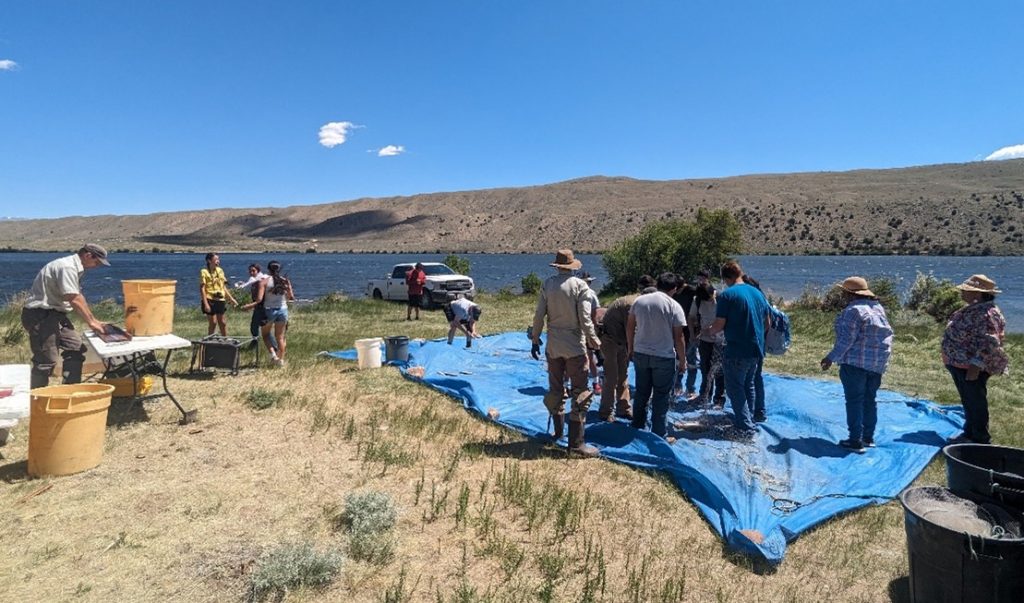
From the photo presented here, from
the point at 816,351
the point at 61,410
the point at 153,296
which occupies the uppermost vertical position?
the point at 153,296

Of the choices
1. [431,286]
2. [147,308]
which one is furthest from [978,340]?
[431,286]

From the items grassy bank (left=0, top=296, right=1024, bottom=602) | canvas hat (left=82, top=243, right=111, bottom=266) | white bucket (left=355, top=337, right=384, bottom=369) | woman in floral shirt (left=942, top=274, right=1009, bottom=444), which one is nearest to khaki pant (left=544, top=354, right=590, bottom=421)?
grassy bank (left=0, top=296, right=1024, bottom=602)

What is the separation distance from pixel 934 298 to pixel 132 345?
20.1 metres

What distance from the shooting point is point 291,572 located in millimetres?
3436

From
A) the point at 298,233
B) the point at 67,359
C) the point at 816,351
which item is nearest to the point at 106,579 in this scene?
the point at 67,359

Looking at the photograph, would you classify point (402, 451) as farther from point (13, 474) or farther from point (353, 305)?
point (353, 305)

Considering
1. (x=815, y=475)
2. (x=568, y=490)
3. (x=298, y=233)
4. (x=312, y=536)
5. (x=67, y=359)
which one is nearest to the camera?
(x=312, y=536)

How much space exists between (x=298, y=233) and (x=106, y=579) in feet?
513

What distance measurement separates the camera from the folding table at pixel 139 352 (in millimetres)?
5992

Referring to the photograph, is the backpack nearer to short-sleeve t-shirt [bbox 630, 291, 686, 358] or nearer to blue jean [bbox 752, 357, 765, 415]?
blue jean [bbox 752, 357, 765, 415]

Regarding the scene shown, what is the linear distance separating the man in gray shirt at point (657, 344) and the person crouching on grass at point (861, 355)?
59.5 inches

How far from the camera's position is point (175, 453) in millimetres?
5598

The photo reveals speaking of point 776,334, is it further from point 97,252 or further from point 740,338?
point 97,252

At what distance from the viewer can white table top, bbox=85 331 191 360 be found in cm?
591
